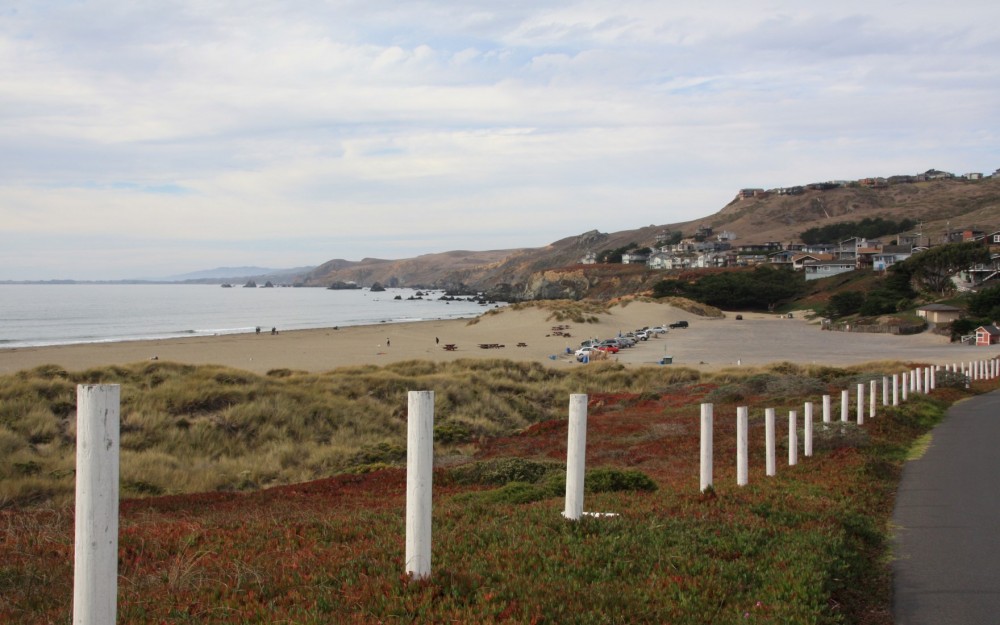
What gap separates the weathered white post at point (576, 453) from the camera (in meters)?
6.43

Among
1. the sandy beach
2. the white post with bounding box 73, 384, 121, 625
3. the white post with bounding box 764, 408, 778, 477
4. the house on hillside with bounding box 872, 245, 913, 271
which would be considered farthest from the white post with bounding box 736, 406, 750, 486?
the house on hillside with bounding box 872, 245, 913, 271

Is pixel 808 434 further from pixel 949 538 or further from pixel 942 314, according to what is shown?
pixel 942 314

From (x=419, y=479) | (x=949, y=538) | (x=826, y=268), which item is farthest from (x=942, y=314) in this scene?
(x=419, y=479)

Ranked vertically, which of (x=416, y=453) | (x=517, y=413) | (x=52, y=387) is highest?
(x=416, y=453)

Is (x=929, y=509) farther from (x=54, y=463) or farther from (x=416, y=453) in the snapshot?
(x=54, y=463)

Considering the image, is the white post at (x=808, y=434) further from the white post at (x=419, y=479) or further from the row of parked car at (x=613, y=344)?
the row of parked car at (x=613, y=344)

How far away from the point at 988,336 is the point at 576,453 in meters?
59.4

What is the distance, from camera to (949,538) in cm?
763

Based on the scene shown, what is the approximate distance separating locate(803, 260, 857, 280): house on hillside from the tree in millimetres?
41117

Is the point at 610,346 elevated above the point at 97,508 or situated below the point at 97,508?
below

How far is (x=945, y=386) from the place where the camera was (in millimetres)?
26172

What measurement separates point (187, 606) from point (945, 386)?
86.7 ft

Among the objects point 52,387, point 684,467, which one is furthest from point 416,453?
point 52,387

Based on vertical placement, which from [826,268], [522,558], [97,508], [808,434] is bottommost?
[808,434]
